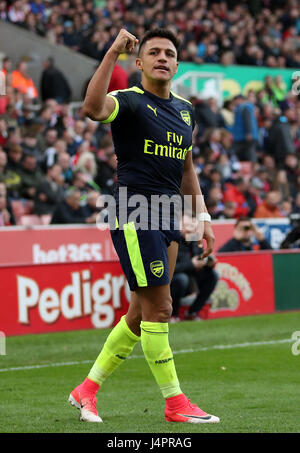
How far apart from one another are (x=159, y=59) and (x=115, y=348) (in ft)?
6.44

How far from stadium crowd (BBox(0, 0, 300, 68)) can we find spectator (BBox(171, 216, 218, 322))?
8592 millimetres

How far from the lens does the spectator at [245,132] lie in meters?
21.1

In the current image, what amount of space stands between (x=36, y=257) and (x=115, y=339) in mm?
8144

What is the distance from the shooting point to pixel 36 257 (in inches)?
568

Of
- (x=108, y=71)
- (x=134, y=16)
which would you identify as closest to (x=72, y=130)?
(x=134, y=16)

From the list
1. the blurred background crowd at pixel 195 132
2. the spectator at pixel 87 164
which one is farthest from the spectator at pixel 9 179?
the spectator at pixel 87 164

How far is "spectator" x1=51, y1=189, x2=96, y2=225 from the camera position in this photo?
1523 centimetres

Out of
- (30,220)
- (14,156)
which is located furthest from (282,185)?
(30,220)

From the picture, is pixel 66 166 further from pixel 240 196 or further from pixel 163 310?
pixel 163 310

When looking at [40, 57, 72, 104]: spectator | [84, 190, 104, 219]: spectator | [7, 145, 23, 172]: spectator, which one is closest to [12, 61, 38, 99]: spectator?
[40, 57, 72, 104]: spectator

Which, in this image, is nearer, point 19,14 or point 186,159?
point 186,159

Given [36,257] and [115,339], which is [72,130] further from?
[115,339]

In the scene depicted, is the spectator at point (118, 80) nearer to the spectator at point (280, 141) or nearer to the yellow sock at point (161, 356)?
the spectator at point (280, 141)

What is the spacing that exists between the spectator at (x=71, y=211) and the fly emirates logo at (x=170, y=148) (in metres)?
8.87
